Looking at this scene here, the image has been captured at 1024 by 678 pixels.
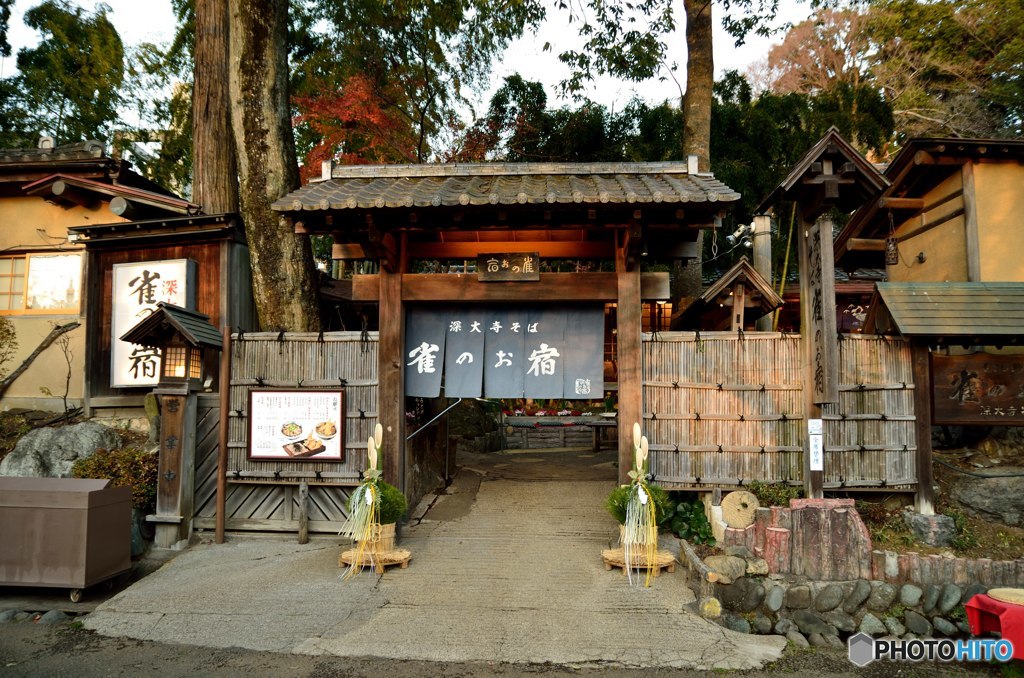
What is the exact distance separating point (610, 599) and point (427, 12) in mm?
17156

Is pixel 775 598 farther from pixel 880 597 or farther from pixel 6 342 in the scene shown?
pixel 6 342

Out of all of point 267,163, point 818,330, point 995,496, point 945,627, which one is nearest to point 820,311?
point 818,330

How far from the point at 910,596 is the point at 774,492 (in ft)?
6.26

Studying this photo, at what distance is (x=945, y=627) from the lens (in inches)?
303

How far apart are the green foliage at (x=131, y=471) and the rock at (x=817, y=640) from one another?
907cm

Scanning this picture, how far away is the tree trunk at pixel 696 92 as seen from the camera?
557 inches

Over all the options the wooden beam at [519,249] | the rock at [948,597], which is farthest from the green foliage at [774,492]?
the wooden beam at [519,249]

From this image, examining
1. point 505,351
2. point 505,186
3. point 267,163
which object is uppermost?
point 267,163

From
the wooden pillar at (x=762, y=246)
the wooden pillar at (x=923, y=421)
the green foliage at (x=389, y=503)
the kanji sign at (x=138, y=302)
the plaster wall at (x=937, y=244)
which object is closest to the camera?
the green foliage at (x=389, y=503)

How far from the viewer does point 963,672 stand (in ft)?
22.2

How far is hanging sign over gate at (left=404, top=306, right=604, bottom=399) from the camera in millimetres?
9258

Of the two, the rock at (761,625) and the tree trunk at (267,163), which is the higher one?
the tree trunk at (267,163)

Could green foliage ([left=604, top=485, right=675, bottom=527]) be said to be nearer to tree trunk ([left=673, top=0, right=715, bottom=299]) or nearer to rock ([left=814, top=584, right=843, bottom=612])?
rock ([left=814, top=584, right=843, bottom=612])

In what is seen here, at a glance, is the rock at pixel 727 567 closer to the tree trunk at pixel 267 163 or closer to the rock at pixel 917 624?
the rock at pixel 917 624
